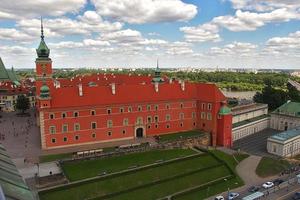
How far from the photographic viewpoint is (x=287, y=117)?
84.9 m

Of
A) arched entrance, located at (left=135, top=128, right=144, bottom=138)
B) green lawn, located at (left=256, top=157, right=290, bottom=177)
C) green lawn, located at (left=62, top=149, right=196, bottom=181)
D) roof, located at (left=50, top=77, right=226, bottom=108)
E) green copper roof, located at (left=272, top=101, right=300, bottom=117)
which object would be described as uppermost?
roof, located at (left=50, top=77, right=226, bottom=108)

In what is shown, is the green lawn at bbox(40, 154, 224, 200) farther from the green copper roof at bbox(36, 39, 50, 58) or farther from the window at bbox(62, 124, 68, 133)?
the green copper roof at bbox(36, 39, 50, 58)

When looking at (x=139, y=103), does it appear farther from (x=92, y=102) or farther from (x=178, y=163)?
(x=178, y=163)

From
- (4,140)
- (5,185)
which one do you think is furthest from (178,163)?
(5,185)

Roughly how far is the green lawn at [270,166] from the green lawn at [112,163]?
12947mm

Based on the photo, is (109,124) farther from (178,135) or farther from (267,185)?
(267,185)

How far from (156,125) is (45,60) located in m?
28.3

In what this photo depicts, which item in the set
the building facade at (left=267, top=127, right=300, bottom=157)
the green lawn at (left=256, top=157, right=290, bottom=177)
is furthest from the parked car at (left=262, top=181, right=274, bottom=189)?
the building facade at (left=267, top=127, right=300, bottom=157)

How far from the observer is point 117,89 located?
213ft

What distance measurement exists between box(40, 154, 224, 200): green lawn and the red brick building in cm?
1308

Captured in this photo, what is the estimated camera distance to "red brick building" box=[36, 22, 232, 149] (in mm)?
58000

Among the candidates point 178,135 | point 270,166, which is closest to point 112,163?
point 178,135

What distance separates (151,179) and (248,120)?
4653 cm

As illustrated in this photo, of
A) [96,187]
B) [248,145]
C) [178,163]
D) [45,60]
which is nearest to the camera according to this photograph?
[96,187]
